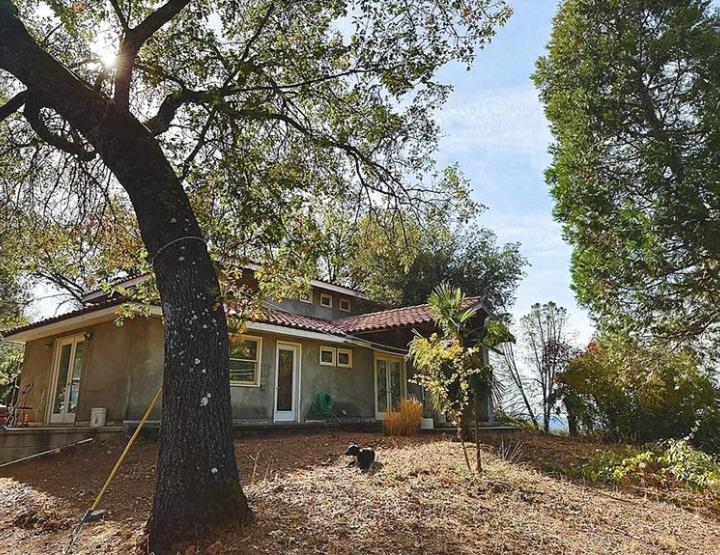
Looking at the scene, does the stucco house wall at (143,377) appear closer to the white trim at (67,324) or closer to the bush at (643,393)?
the white trim at (67,324)

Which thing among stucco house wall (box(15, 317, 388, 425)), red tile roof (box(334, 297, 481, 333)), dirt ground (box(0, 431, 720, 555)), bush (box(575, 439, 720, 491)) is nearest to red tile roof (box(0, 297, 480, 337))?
red tile roof (box(334, 297, 481, 333))

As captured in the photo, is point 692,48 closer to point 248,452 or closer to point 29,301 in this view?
point 248,452

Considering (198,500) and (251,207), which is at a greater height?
(251,207)

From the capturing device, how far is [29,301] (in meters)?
18.9

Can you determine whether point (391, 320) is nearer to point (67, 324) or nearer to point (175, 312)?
point (67, 324)

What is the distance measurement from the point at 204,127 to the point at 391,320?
960 cm

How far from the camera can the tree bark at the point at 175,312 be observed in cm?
375

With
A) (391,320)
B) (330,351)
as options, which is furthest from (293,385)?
(391,320)

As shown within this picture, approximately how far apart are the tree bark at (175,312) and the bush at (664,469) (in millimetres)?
5942

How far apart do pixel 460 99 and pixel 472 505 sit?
17.9 feet

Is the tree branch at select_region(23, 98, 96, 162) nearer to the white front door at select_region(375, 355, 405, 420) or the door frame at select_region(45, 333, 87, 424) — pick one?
the door frame at select_region(45, 333, 87, 424)

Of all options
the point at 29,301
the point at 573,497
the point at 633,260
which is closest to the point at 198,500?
the point at 573,497

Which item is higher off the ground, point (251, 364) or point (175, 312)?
point (251, 364)

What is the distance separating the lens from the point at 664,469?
23.9 feet
